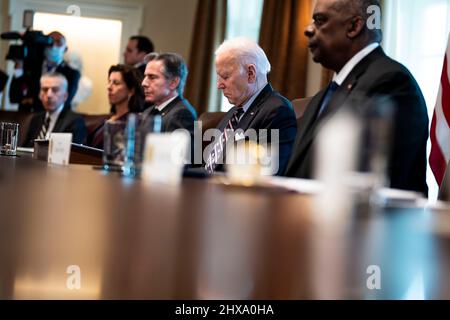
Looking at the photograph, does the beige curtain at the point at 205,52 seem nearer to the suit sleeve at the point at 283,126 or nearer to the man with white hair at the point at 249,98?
the man with white hair at the point at 249,98

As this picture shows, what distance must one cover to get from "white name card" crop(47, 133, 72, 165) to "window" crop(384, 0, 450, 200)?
245 cm

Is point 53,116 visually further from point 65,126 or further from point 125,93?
point 125,93

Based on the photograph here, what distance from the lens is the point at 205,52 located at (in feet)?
21.6

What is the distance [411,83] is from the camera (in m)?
1.95

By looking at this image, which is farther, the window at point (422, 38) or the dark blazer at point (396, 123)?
the window at point (422, 38)

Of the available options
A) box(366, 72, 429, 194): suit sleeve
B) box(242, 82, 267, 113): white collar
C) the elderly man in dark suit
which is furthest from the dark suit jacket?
box(366, 72, 429, 194): suit sleeve

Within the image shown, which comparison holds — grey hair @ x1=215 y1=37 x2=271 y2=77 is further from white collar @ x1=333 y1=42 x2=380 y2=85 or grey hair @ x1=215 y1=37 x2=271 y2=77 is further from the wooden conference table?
the wooden conference table

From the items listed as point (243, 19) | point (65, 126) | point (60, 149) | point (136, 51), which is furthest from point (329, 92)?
point (243, 19)

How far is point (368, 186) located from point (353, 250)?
1.25 ft

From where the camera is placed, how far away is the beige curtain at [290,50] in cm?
559

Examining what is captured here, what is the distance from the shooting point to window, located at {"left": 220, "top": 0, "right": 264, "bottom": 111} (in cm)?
627

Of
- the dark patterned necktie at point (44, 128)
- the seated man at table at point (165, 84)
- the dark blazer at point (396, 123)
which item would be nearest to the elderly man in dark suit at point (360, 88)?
the dark blazer at point (396, 123)
